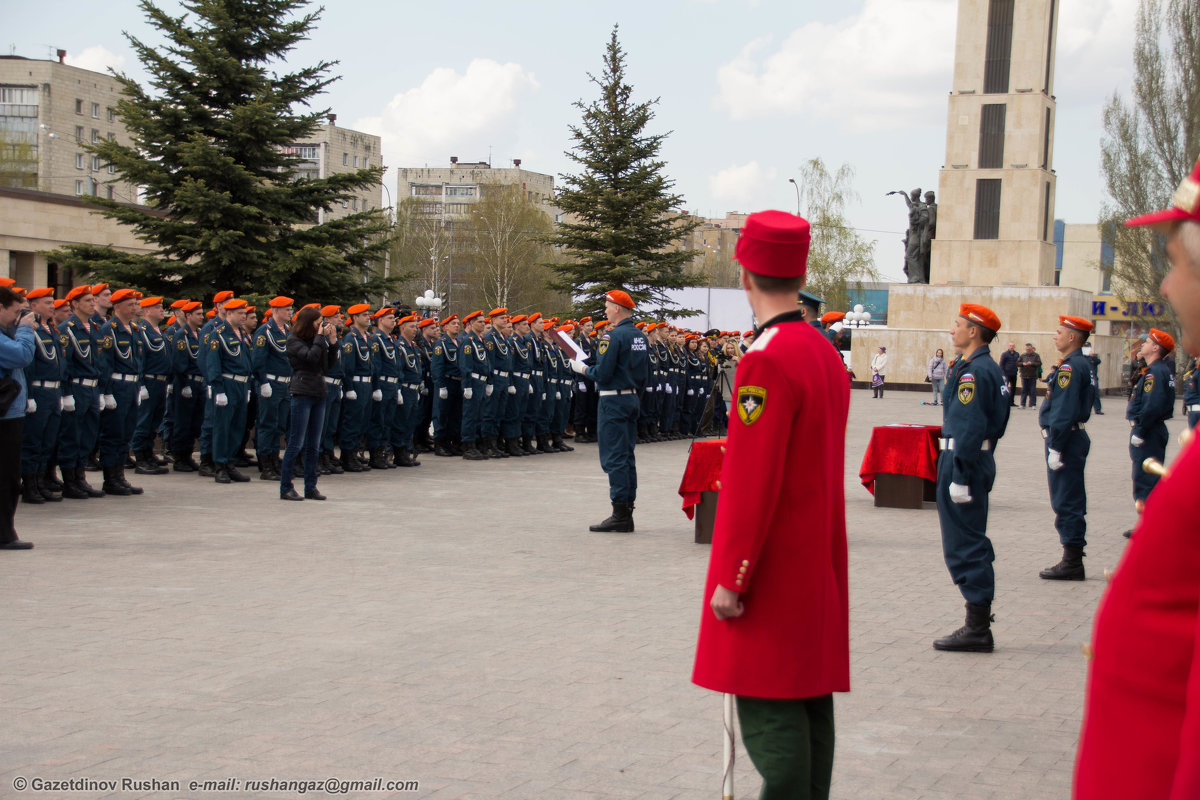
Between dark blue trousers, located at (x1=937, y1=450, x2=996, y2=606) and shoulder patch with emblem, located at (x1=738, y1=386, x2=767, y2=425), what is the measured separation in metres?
3.99

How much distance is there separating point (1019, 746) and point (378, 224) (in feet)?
68.6

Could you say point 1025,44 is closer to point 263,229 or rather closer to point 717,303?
point 717,303

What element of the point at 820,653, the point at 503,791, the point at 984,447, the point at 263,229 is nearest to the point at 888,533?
the point at 984,447

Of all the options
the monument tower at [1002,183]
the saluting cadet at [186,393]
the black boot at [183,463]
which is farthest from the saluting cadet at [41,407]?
the monument tower at [1002,183]

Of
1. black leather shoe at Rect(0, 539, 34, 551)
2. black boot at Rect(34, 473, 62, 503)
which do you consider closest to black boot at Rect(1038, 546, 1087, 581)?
black leather shoe at Rect(0, 539, 34, 551)

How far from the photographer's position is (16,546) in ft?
30.3

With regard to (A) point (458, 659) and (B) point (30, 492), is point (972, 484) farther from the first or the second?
(B) point (30, 492)

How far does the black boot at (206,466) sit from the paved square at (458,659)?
3007mm

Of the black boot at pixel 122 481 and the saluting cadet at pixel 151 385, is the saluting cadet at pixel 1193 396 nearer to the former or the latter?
the black boot at pixel 122 481

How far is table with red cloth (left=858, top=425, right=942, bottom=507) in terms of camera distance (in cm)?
1373

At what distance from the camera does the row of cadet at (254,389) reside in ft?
40.8

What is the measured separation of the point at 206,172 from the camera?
864 inches

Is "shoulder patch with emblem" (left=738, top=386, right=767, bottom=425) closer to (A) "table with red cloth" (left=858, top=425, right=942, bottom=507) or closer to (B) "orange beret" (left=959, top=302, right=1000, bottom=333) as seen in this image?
(B) "orange beret" (left=959, top=302, right=1000, bottom=333)

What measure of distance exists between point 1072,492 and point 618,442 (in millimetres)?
4006
